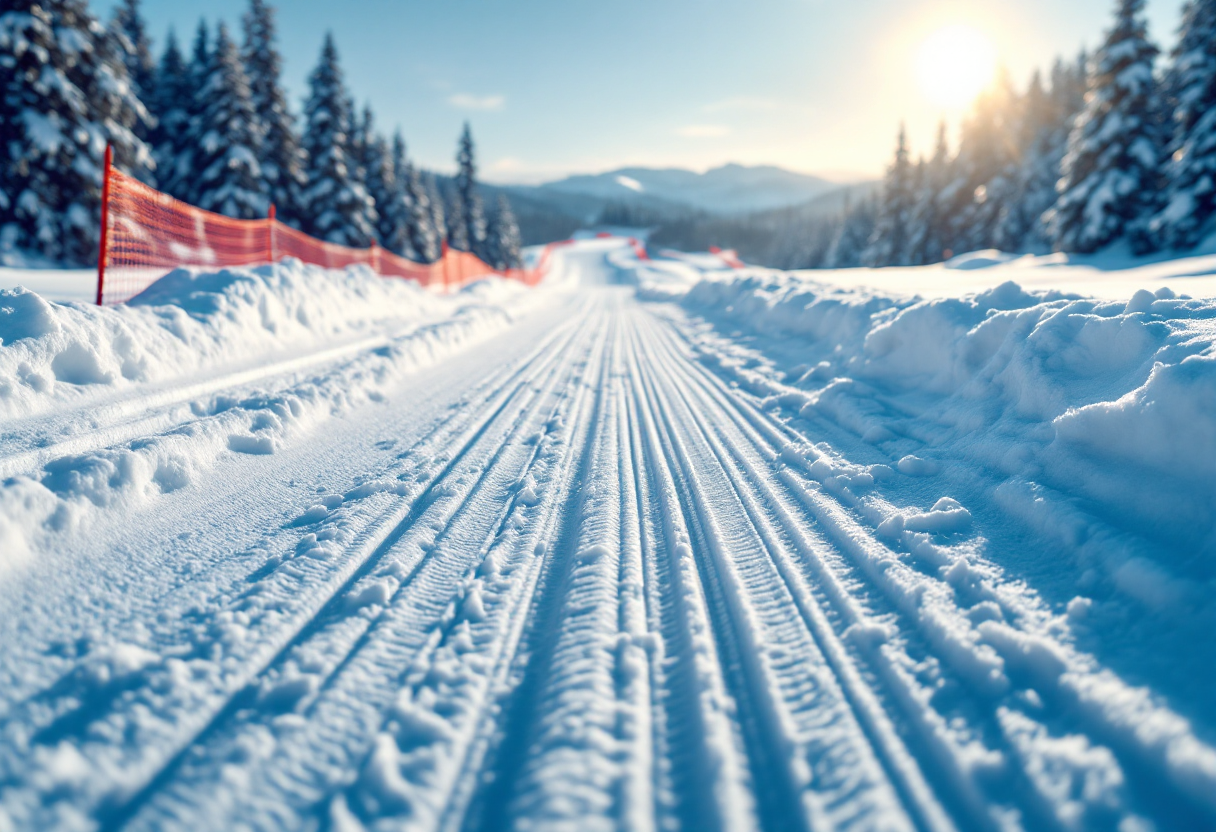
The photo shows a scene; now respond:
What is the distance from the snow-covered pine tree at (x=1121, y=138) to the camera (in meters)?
18.6

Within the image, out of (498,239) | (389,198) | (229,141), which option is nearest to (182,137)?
(229,141)

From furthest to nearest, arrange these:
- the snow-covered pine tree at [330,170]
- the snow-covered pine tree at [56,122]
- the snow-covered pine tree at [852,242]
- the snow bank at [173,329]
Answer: the snow-covered pine tree at [852,242] < the snow-covered pine tree at [330,170] < the snow-covered pine tree at [56,122] < the snow bank at [173,329]

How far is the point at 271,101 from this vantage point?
2331 cm

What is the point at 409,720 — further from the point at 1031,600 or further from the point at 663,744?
the point at 1031,600

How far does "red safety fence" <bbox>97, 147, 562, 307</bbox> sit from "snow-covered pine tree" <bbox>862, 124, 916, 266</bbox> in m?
33.3

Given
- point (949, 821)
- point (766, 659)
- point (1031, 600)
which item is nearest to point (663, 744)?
point (766, 659)

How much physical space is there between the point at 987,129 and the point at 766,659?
4400cm

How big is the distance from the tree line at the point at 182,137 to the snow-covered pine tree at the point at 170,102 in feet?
0.19

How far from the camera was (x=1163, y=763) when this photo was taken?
4.93 ft

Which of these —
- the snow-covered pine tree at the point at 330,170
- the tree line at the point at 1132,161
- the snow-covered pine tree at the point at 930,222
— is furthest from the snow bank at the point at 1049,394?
the snow-covered pine tree at the point at 930,222

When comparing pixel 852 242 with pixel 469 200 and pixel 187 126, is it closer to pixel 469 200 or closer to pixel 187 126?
pixel 469 200

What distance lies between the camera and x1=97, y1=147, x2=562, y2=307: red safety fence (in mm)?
6035

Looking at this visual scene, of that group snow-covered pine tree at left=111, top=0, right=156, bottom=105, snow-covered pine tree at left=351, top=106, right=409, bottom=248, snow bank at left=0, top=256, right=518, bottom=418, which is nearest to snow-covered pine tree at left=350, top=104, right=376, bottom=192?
snow-covered pine tree at left=351, top=106, right=409, bottom=248

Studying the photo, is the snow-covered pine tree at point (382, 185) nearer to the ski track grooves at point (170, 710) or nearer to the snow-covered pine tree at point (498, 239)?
the snow-covered pine tree at point (498, 239)
